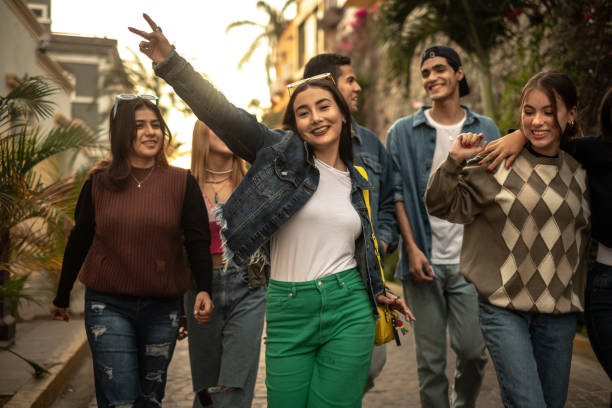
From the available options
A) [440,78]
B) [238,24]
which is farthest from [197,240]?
[238,24]

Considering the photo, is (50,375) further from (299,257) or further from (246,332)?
(299,257)

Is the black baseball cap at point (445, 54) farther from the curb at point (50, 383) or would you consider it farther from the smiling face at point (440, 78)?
the curb at point (50, 383)

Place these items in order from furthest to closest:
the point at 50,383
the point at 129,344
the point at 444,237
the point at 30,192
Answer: the point at 50,383 < the point at 30,192 < the point at 444,237 < the point at 129,344

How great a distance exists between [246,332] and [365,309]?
1289 millimetres

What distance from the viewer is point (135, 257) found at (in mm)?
3697

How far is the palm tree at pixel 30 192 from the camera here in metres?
5.37

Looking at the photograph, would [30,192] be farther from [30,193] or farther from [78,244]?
[78,244]

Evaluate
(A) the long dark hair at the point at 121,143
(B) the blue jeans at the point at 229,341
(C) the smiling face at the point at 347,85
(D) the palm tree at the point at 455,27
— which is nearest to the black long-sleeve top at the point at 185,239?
(A) the long dark hair at the point at 121,143

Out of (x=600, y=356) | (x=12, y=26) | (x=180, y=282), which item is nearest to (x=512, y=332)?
(x=600, y=356)

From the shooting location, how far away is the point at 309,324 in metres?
3.08

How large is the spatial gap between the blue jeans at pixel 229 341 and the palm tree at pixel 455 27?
21.8 feet

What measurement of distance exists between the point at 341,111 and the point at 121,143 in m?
1.28

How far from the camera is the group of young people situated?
3096 millimetres

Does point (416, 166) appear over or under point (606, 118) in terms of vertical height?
under
